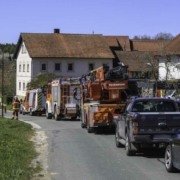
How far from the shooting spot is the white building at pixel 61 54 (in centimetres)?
7231

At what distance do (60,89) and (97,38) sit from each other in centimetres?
4188

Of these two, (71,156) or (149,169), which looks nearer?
(149,169)

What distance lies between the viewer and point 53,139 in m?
A: 22.0

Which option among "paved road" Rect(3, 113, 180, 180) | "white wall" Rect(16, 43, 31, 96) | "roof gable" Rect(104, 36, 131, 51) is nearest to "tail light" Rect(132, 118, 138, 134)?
"paved road" Rect(3, 113, 180, 180)

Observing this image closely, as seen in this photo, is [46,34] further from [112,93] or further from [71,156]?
[71,156]

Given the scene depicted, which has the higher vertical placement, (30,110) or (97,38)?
(97,38)

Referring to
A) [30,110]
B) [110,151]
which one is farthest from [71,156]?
[30,110]

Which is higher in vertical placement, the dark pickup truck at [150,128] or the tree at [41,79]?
the tree at [41,79]

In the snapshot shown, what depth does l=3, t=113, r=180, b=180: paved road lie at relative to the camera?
12125 millimetres

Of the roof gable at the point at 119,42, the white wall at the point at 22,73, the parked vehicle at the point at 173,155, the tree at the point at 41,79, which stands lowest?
the parked vehicle at the point at 173,155

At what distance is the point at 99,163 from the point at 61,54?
193ft

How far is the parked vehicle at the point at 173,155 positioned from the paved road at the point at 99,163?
0.18m

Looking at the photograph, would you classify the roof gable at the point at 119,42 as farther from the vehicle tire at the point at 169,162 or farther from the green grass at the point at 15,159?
the vehicle tire at the point at 169,162

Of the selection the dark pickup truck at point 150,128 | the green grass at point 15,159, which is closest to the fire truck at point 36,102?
the green grass at point 15,159
